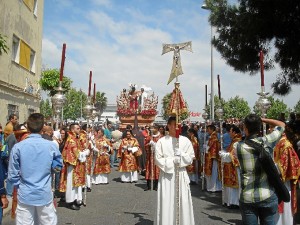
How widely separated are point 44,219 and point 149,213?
3.86 metres

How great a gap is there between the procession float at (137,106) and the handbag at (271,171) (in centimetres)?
2174

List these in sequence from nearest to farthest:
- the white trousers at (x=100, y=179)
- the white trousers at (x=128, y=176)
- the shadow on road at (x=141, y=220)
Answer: the shadow on road at (x=141, y=220), the white trousers at (x=100, y=179), the white trousers at (x=128, y=176)

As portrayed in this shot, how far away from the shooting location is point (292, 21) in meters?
10.5

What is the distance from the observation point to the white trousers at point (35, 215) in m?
4.05

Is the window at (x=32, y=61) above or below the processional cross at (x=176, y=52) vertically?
above

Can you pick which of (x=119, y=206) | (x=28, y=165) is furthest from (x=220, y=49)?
(x=28, y=165)

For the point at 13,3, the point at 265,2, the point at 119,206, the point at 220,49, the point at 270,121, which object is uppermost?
the point at 13,3

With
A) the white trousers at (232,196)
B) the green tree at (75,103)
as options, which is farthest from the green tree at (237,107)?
the white trousers at (232,196)

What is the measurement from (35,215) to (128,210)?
4.03 meters

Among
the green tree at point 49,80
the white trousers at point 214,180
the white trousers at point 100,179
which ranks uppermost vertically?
the green tree at point 49,80

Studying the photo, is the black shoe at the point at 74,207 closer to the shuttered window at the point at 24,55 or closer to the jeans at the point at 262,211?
the jeans at the point at 262,211

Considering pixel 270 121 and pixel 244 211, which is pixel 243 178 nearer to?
pixel 244 211

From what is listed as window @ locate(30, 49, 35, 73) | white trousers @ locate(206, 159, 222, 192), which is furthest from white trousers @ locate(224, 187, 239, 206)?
window @ locate(30, 49, 35, 73)

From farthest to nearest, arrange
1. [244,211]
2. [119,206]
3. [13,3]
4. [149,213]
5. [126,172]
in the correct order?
[13,3] → [126,172] → [119,206] → [149,213] → [244,211]
